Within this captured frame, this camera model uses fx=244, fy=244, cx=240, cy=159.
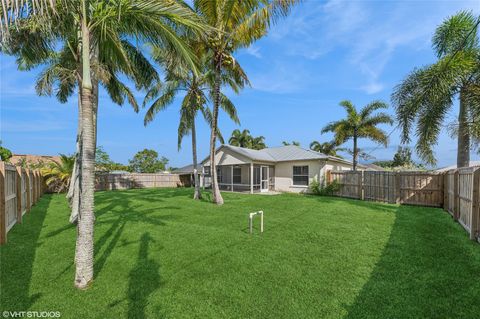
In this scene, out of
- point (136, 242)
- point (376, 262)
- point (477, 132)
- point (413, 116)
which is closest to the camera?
point (376, 262)

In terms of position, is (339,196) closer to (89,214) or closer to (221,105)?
(221,105)

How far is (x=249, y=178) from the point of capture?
2031 cm

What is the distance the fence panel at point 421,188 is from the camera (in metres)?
11.2

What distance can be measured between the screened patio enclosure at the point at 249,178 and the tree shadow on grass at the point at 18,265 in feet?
43.2

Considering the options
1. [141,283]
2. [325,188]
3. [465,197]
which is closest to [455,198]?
[465,197]

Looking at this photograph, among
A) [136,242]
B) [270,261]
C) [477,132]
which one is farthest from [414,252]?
[136,242]

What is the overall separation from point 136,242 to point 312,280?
4.14 m

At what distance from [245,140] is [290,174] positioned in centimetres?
2040

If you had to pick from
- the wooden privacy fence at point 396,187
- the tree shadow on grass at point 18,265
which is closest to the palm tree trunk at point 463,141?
the wooden privacy fence at point 396,187

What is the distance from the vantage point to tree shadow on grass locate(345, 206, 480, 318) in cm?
318

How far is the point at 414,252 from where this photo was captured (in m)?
5.18

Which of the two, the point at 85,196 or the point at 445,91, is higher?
the point at 445,91

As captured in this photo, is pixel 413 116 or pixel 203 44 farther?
pixel 203 44

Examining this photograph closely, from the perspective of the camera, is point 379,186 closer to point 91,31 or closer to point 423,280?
point 423,280
